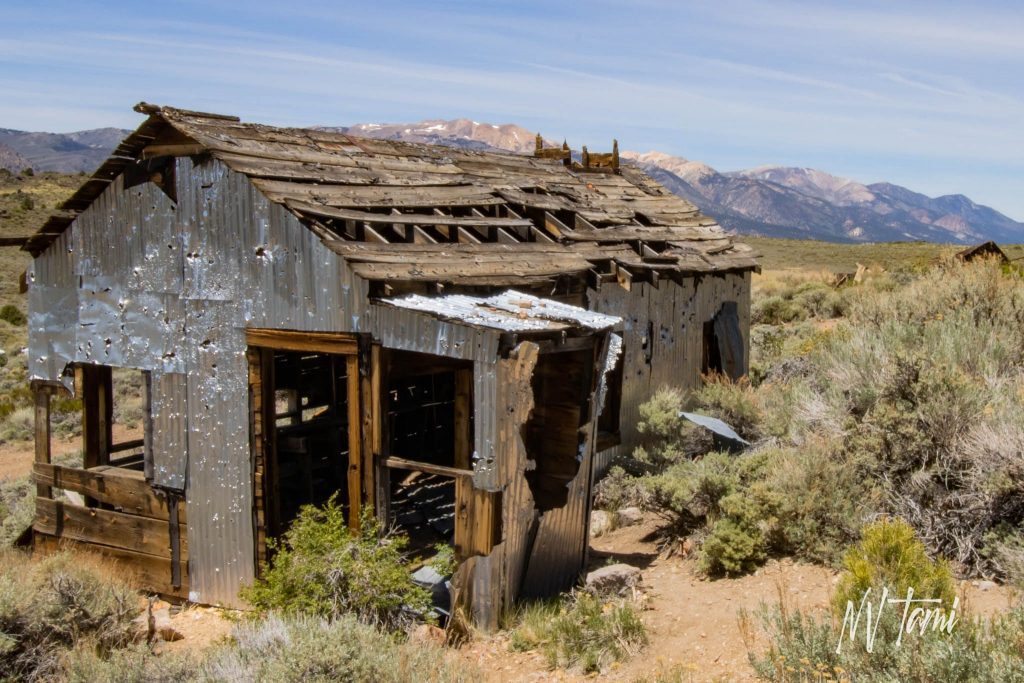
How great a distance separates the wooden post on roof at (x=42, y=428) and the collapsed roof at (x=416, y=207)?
149 centimetres

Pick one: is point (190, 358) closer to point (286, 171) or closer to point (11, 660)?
point (286, 171)

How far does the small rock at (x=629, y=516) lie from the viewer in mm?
10281

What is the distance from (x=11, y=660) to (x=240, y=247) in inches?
146

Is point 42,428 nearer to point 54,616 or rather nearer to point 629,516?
point 54,616

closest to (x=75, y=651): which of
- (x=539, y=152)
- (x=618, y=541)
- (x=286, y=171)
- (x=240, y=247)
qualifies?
(x=240, y=247)

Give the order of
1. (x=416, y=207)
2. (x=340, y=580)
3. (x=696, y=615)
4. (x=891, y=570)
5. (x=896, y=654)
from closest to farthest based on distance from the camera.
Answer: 1. (x=896, y=654)
2. (x=891, y=570)
3. (x=340, y=580)
4. (x=696, y=615)
5. (x=416, y=207)

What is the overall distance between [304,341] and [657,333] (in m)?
6.13

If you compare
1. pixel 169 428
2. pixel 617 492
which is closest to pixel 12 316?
pixel 169 428

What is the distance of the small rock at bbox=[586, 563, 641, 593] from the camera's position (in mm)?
7801

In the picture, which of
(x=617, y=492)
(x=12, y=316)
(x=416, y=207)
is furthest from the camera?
(x=12, y=316)

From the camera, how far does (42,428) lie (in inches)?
380

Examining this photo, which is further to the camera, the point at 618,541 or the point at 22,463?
the point at 22,463

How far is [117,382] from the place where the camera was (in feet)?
71.2
